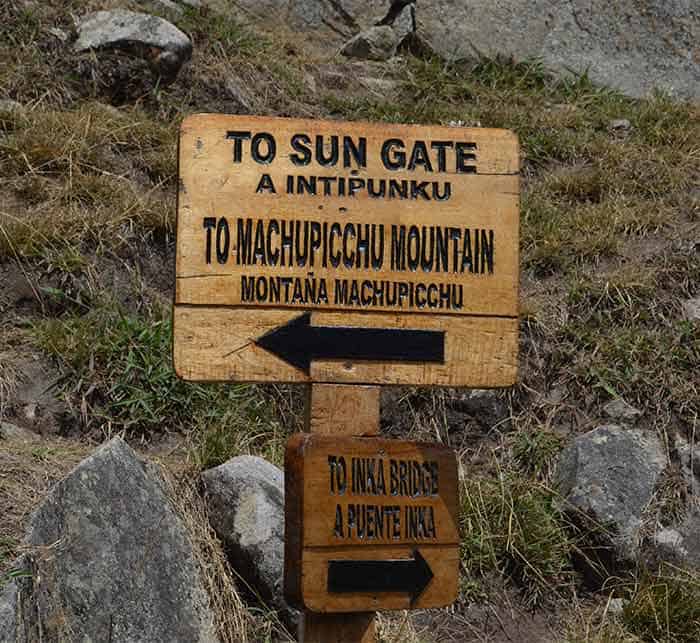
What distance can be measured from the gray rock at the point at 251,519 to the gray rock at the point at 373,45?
3991 mm

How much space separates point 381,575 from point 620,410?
2.55 metres

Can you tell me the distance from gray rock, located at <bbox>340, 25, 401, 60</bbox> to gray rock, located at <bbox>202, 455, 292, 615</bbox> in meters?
3.99

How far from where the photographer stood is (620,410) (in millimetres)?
4688

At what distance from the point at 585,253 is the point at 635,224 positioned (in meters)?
0.38

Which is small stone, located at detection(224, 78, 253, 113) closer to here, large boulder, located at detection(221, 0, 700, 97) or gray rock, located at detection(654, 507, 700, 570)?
large boulder, located at detection(221, 0, 700, 97)

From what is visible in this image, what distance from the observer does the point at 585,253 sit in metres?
5.38

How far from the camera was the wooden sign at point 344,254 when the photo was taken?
2398mm

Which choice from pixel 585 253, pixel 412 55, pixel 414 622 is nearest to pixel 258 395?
pixel 414 622

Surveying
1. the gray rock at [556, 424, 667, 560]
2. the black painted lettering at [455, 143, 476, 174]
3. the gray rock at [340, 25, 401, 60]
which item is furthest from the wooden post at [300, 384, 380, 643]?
the gray rock at [340, 25, 401, 60]

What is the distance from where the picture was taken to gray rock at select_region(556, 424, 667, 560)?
423 cm

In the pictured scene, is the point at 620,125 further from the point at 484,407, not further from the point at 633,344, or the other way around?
the point at 484,407

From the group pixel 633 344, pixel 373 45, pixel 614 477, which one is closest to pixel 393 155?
pixel 614 477

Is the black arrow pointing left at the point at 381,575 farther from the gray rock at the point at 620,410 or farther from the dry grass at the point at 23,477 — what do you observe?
the gray rock at the point at 620,410

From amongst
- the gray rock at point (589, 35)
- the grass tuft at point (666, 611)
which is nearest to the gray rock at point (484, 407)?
the grass tuft at point (666, 611)
